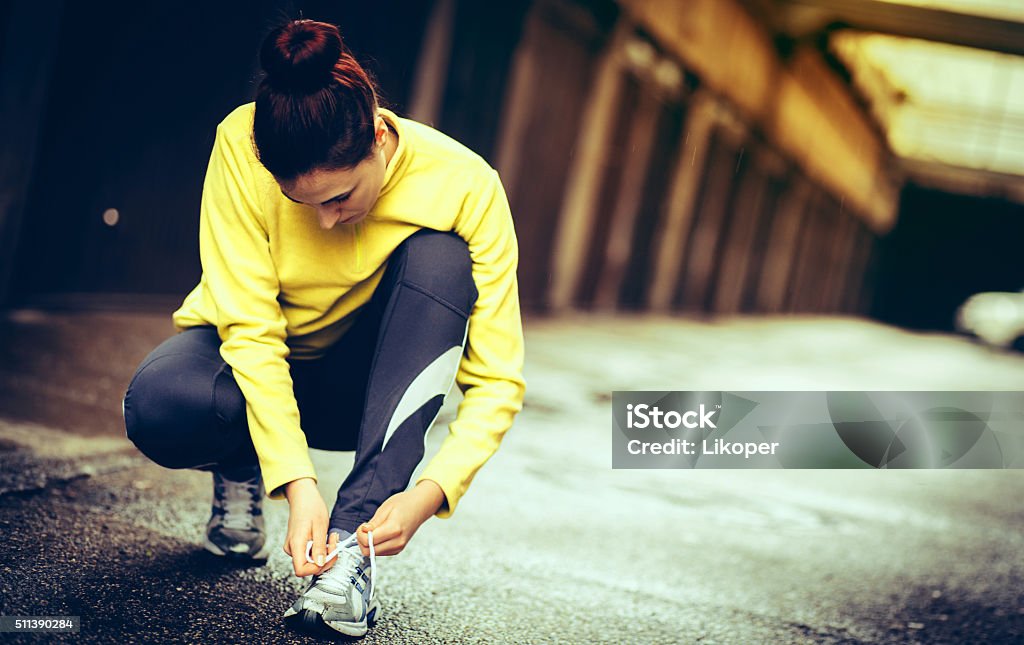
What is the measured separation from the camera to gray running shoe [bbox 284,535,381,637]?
5.06 ft

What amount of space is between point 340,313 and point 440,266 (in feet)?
0.77

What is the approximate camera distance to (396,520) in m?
1.51

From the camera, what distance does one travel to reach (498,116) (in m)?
7.98

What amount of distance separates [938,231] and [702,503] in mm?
29116

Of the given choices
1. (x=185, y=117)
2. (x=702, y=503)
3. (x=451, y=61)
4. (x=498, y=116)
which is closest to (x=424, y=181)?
(x=702, y=503)

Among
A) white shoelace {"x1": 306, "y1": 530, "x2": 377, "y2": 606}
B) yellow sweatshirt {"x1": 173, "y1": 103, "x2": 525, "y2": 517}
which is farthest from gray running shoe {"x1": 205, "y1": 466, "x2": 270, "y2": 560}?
white shoelace {"x1": 306, "y1": 530, "x2": 377, "y2": 606}

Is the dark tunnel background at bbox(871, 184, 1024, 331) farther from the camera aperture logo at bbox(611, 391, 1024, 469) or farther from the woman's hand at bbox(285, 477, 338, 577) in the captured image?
the woman's hand at bbox(285, 477, 338, 577)

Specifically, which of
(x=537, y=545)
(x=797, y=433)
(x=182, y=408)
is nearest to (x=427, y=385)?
(x=182, y=408)

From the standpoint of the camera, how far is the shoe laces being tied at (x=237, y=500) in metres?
1.88

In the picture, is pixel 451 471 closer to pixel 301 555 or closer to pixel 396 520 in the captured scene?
pixel 396 520

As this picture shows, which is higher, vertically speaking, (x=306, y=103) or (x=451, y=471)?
(x=306, y=103)

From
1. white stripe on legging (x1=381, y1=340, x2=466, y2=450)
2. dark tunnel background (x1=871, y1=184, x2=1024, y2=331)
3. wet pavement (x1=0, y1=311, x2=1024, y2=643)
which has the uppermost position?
dark tunnel background (x1=871, y1=184, x2=1024, y2=331)

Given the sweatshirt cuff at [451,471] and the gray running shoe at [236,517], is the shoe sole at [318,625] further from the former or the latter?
the gray running shoe at [236,517]

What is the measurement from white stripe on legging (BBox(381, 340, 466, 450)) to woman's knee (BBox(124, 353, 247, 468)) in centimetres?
Result: 28
